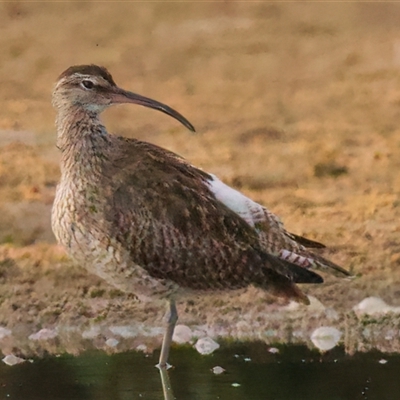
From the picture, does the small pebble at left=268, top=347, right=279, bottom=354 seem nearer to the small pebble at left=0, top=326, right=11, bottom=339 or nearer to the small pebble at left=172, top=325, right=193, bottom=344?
the small pebble at left=172, top=325, right=193, bottom=344

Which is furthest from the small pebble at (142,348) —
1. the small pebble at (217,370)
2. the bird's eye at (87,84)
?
the bird's eye at (87,84)

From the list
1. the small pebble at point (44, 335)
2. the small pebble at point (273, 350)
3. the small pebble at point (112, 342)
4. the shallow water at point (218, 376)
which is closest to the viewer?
the shallow water at point (218, 376)

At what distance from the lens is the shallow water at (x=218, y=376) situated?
9.83 feet

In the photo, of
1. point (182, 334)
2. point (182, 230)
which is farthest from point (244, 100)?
point (182, 230)

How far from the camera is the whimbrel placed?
3035 mm

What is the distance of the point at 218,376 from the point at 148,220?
55 centimetres

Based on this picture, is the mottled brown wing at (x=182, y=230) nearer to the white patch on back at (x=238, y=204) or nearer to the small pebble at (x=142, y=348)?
the white patch on back at (x=238, y=204)

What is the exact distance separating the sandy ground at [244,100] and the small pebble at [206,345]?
0.83 m

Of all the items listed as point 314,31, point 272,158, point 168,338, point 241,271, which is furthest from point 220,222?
point 314,31

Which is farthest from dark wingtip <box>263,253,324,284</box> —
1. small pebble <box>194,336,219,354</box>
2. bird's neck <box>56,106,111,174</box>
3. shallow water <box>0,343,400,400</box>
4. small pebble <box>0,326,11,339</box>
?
small pebble <box>0,326,11,339</box>

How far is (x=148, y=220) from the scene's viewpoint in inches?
120

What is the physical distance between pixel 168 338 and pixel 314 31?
6.32ft

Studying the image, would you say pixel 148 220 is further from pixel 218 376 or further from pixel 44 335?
pixel 44 335

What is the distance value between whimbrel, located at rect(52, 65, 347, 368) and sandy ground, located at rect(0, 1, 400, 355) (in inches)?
37.7
